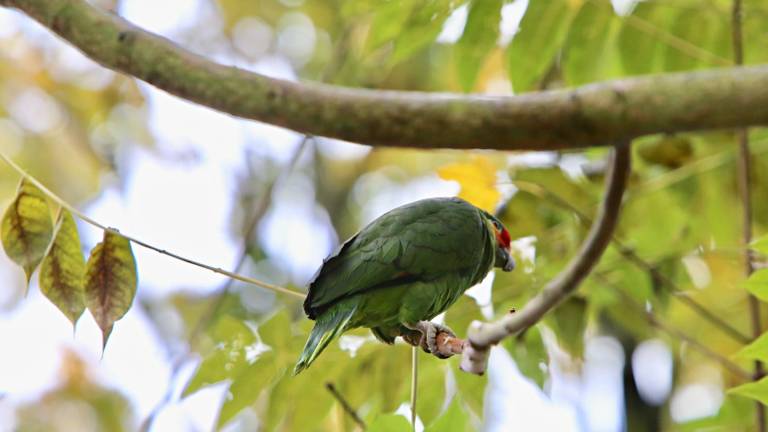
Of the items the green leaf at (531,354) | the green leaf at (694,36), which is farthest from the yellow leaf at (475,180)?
the green leaf at (694,36)

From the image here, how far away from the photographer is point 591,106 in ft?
3.88

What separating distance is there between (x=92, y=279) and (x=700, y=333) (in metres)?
3.32

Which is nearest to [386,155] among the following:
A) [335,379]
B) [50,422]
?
[50,422]

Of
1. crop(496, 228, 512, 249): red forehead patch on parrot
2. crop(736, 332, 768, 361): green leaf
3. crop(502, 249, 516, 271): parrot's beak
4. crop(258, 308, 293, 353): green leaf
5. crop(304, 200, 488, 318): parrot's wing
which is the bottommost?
crop(258, 308, 293, 353): green leaf

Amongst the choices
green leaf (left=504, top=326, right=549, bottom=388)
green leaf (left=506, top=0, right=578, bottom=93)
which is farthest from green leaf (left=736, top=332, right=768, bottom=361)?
green leaf (left=506, top=0, right=578, bottom=93)

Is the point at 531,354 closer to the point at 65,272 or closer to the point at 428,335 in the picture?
the point at 428,335

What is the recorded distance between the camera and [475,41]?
2.76 m

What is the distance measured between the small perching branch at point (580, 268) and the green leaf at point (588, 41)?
63.4 inches

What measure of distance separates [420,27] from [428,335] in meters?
1.16

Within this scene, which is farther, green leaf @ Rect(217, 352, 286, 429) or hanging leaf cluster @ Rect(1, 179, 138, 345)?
green leaf @ Rect(217, 352, 286, 429)

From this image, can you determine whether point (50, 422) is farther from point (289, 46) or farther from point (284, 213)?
point (289, 46)

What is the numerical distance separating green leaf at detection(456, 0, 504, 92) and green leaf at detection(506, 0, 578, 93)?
0.08 metres

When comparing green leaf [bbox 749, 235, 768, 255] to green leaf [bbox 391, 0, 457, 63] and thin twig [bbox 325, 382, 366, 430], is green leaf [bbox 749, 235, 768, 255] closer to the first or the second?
thin twig [bbox 325, 382, 366, 430]

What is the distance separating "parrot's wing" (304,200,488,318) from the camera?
6.28 ft
